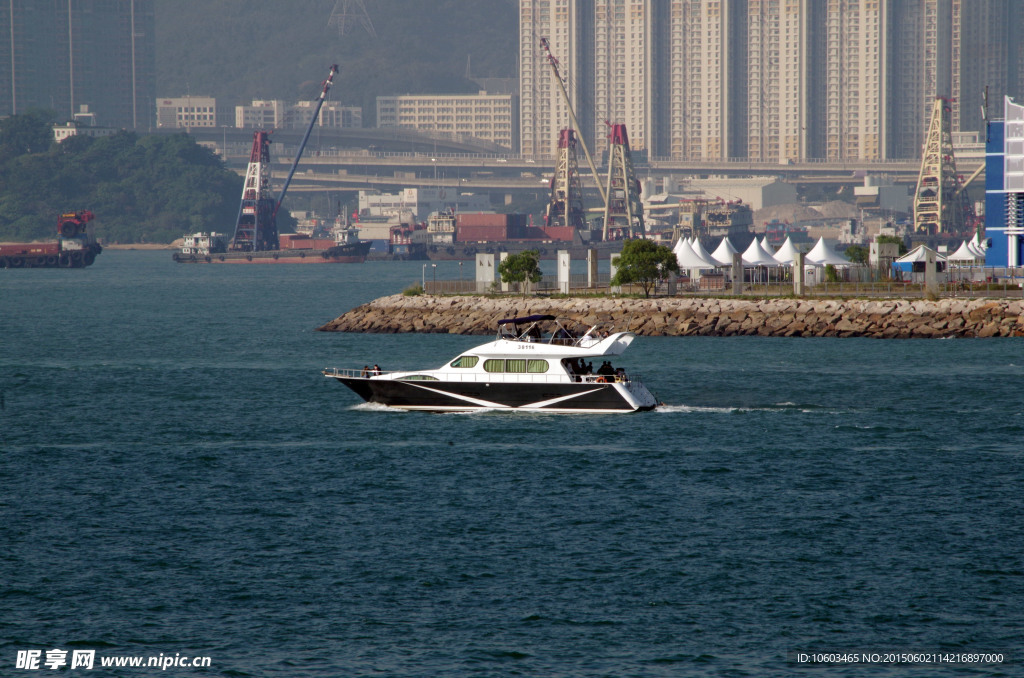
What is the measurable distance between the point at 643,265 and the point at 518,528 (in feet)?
199

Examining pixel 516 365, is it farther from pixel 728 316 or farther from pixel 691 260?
pixel 691 260

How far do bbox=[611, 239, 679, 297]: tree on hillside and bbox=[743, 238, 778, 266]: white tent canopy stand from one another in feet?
33.5

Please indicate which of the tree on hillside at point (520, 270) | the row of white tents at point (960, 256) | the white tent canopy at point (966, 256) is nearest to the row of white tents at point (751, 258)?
the row of white tents at point (960, 256)

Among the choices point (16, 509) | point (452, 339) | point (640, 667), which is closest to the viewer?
point (640, 667)

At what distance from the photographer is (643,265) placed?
94688 millimetres

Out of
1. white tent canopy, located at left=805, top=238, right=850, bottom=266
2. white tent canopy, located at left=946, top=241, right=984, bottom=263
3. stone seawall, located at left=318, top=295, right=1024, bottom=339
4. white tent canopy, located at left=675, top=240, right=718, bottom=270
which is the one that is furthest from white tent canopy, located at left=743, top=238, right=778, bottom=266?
white tent canopy, located at left=946, top=241, right=984, bottom=263

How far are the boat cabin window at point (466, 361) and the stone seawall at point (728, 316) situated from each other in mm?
34867

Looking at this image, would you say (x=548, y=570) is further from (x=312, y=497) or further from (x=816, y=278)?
(x=816, y=278)

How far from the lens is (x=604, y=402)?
51.8m

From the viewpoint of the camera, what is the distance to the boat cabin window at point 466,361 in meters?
51.7

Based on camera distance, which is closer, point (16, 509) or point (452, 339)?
point (16, 509)

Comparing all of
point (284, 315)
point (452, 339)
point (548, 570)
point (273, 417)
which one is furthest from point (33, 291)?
point (548, 570)

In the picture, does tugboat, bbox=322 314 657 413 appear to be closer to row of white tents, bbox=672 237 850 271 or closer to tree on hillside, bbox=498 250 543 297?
tree on hillside, bbox=498 250 543 297

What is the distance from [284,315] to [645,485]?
7542 cm
